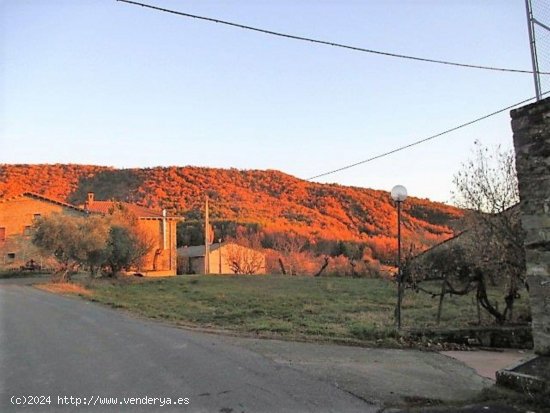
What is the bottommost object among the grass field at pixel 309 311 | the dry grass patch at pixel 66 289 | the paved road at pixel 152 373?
the grass field at pixel 309 311

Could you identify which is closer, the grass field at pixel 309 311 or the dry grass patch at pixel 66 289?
the grass field at pixel 309 311

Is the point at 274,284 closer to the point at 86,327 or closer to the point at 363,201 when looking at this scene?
the point at 86,327

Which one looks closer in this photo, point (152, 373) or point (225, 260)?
point (152, 373)

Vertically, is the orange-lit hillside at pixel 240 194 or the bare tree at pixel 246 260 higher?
the orange-lit hillside at pixel 240 194

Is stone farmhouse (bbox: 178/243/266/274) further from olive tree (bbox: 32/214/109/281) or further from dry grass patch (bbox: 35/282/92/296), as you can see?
dry grass patch (bbox: 35/282/92/296)

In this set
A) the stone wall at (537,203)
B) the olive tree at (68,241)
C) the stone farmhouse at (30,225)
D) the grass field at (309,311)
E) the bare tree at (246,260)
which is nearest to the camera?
the stone wall at (537,203)

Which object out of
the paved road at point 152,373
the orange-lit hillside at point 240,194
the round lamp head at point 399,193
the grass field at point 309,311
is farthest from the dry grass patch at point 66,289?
the orange-lit hillside at point 240,194

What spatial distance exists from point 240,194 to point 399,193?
231ft

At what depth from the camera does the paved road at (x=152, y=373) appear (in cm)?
583

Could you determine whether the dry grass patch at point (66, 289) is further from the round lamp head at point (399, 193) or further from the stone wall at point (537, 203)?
the stone wall at point (537, 203)

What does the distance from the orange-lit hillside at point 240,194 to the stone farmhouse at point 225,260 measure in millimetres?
9088

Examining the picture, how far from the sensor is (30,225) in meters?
44.5

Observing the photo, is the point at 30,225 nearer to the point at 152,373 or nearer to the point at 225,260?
the point at 225,260

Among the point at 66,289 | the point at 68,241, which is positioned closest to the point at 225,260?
the point at 68,241
